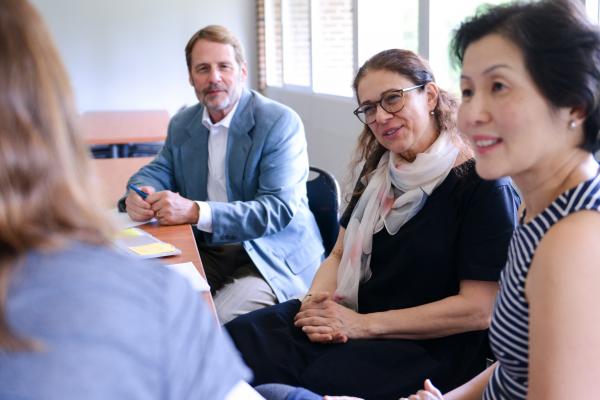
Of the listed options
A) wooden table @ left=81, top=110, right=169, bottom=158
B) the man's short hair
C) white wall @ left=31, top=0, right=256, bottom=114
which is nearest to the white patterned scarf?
the man's short hair

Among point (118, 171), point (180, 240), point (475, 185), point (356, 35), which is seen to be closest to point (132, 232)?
point (180, 240)

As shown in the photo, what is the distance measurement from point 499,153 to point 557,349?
1.11ft

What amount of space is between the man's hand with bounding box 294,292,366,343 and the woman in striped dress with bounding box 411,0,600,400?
22.4 inches

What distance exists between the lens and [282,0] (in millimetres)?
6086

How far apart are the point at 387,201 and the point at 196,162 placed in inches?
41.6

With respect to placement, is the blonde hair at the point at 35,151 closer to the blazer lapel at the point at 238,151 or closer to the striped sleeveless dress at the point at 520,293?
the striped sleeveless dress at the point at 520,293

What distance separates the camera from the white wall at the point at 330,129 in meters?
4.21

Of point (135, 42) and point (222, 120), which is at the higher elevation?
point (135, 42)

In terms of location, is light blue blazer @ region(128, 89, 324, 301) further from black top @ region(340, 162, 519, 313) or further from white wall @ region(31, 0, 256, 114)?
white wall @ region(31, 0, 256, 114)

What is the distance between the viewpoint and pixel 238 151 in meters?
2.55

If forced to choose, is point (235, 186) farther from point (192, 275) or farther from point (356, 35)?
point (356, 35)

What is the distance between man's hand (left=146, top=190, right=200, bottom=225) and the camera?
7.27 ft

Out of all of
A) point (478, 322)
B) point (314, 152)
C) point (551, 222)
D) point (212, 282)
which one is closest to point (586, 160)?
point (551, 222)

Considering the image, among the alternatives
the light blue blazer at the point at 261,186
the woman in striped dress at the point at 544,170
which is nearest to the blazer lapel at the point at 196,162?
the light blue blazer at the point at 261,186
